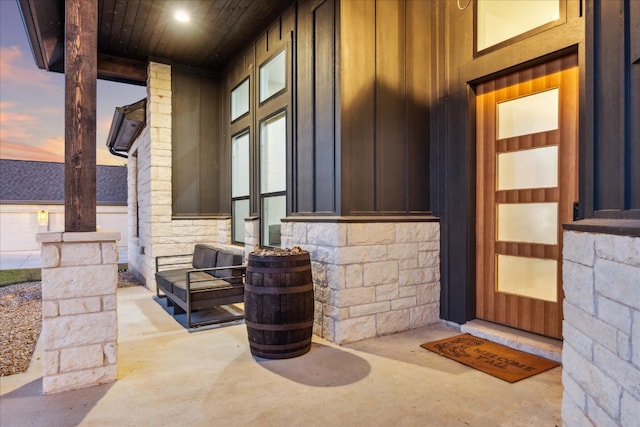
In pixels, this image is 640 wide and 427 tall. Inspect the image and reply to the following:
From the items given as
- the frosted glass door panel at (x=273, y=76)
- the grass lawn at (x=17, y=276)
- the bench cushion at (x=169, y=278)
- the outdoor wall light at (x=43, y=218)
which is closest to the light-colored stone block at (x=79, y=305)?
the bench cushion at (x=169, y=278)

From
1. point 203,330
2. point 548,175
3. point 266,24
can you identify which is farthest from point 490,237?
point 266,24

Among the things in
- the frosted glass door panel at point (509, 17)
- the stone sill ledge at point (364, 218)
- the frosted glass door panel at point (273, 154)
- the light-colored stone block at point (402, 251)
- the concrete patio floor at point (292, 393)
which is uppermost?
the frosted glass door panel at point (509, 17)

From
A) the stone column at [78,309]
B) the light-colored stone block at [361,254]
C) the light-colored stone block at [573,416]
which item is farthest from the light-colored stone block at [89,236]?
the light-colored stone block at [573,416]

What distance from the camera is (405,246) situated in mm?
3646

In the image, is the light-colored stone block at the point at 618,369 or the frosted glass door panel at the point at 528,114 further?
the frosted glass door panel at the point at 528,114

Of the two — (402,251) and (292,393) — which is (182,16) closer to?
→ (402,251)

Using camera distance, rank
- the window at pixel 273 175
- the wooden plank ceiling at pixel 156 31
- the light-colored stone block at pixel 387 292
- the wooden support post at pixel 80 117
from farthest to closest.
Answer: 1. the window at pixel 273 175
2. the wooden plank ceiling at pixel 156 31
3. the light-colored stone block at pixel 387 292
4. the wooden support post at pixel 80 117

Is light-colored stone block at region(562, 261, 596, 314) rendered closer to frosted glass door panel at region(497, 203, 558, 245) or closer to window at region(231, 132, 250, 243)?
frosted glass door panel at region(497, 203, 558, 245)

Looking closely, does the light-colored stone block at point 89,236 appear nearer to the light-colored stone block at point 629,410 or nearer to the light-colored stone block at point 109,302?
the light-colored stone block at point 109,302

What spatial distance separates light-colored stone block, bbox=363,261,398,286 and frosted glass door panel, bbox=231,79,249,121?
3329mm

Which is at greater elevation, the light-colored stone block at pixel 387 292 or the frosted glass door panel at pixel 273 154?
the frosted glass door panel at pixel 273 154

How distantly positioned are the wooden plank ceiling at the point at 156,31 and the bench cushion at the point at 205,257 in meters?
3.02

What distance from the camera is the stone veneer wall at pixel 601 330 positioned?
4.15 ft

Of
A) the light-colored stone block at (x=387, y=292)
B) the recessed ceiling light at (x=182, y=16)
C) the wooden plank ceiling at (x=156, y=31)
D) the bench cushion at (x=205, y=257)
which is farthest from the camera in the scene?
the bench cushion at (x=205, y=257)
